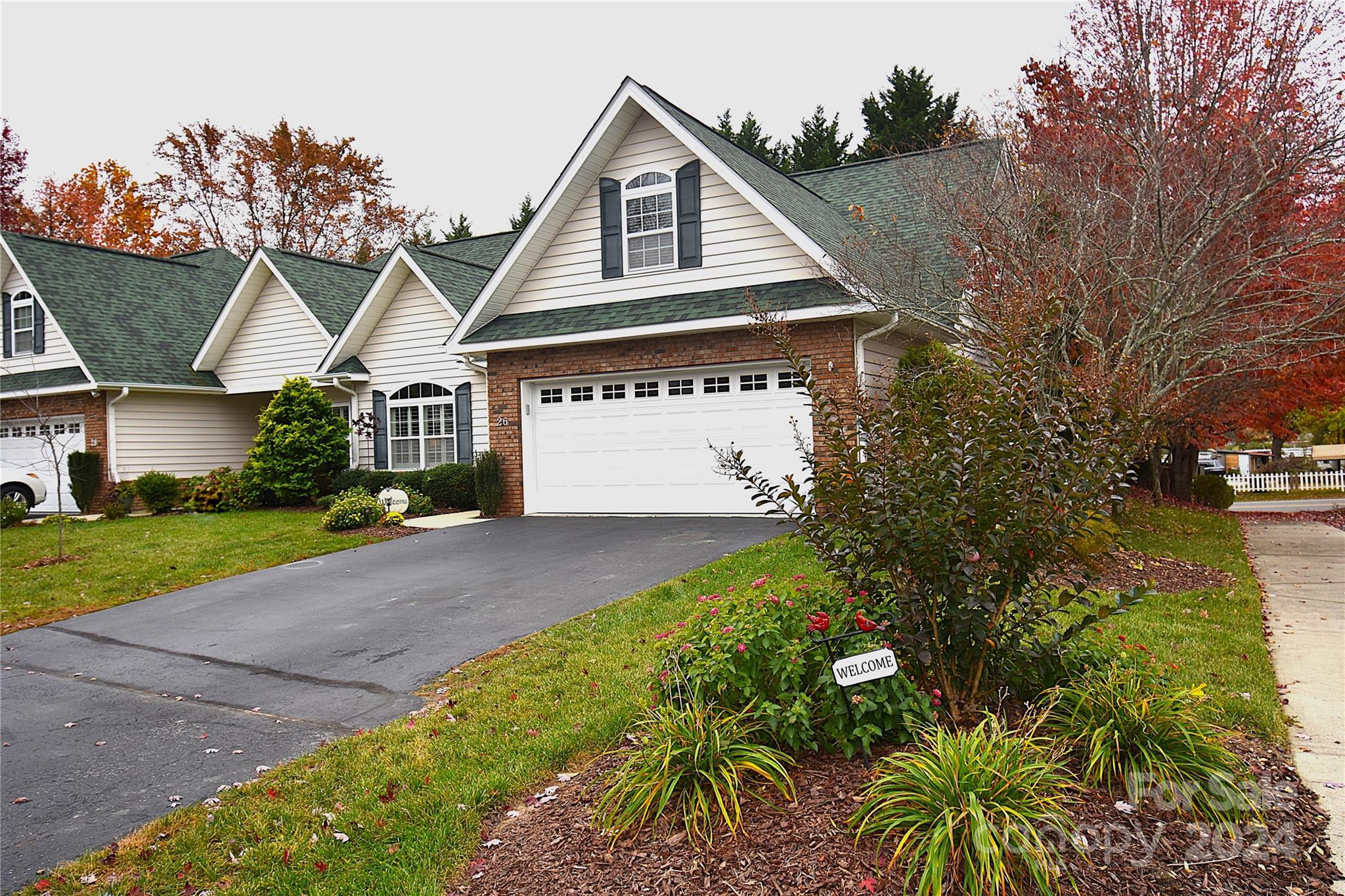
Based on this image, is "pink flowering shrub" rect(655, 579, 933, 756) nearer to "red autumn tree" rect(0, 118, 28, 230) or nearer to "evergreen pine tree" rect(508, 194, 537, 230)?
"evergreen pine tree" rect(508, 194, 537, 230)

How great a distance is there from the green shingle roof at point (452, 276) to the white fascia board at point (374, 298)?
9 centimetres

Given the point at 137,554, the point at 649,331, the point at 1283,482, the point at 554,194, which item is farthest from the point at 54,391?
the point at 1283,482

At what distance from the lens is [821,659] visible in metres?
4.16

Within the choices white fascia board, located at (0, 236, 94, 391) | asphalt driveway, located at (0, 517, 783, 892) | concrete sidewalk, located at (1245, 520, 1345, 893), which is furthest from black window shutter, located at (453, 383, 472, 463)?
concrete sidewalk, located at (1245, 520, 1345, 893)

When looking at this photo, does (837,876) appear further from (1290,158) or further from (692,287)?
(692,287)

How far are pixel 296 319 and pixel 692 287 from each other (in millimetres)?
10322

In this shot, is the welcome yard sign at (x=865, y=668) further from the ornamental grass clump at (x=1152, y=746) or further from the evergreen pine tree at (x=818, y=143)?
the evergreen pine tree at (x=818, y=143)

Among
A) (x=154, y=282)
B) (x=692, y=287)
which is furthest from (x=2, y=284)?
(x=692, y=287)

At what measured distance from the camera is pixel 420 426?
719 inches

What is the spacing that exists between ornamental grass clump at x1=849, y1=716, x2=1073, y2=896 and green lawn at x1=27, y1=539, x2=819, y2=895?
1.48 meters

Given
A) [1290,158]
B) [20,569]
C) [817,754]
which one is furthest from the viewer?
[20,569]

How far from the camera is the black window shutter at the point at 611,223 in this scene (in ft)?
48.8

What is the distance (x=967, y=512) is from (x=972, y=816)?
1.25 meters

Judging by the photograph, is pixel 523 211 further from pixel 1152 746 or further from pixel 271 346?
pixel 1152 746
